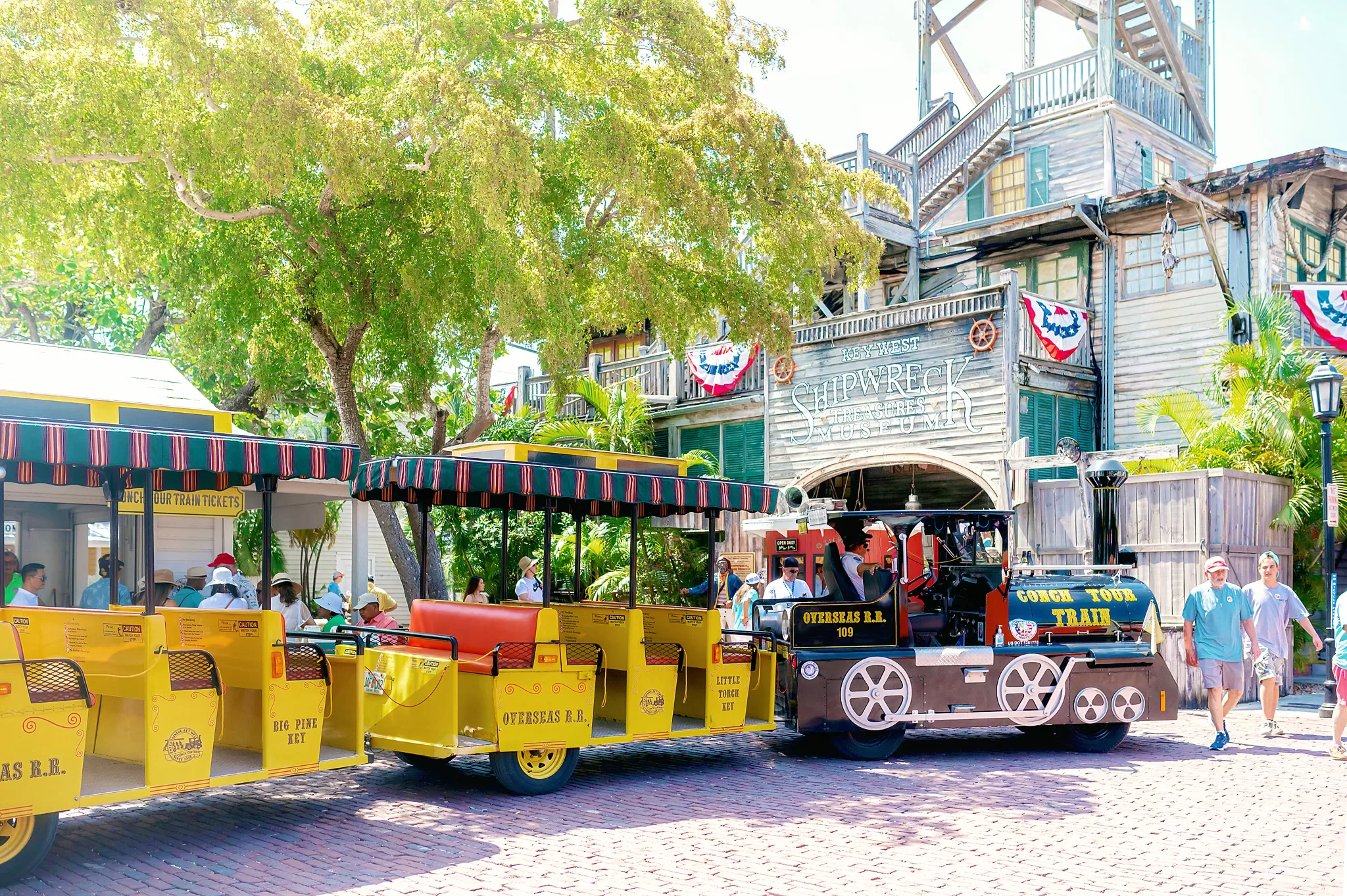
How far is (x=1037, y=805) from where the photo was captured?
26.9ft

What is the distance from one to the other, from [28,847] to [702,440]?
1718 centimetres

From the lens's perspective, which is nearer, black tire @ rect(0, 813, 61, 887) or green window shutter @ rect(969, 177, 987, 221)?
black tire @ rect(0, 813, 61, 887)

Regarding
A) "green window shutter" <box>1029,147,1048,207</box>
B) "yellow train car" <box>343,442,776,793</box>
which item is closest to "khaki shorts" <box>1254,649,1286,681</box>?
"yellow train car" <box>343,442,776,793</box>

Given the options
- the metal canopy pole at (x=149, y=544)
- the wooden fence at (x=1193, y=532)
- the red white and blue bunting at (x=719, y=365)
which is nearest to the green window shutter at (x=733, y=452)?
the red white and blue bunting at (x=719, y=365)

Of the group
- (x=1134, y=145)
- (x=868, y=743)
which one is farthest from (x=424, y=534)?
(x=1134, y=145)

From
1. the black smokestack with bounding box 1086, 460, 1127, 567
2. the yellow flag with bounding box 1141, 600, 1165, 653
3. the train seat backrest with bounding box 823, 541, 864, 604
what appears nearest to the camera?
the train seat backrest with bounding box 823, 541, 864, 604

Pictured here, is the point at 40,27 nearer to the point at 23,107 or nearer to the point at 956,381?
the point at 23,107

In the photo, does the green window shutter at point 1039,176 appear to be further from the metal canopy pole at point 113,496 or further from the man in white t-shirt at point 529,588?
the metal canopy pole at point 113,496

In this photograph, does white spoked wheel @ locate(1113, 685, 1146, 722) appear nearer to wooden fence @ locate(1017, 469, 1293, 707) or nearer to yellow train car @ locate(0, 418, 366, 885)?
wooden fence @ locate(1017, 469, 1293, 707)

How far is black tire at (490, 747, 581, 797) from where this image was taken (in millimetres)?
8422

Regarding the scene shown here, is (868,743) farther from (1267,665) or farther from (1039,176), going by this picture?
(1039,176)

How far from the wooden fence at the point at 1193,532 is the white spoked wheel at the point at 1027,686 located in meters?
3.63

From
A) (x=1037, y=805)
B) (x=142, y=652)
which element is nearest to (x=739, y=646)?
(x=1037, y=805)

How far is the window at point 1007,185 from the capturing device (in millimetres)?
21766
